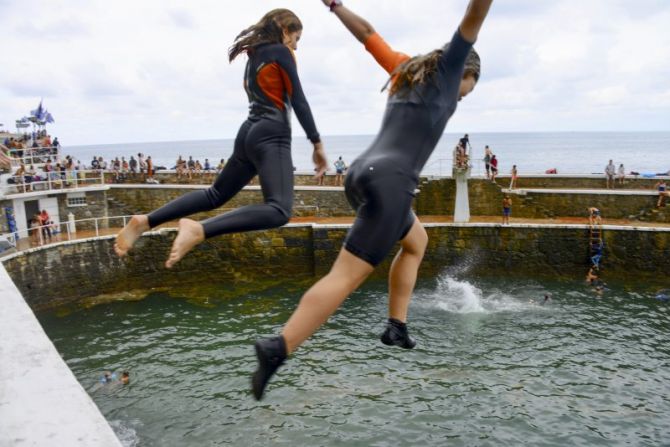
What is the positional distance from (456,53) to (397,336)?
1.56m

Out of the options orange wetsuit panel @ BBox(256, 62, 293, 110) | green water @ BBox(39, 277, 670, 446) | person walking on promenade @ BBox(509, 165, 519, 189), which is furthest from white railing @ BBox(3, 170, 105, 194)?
orange wetsuit panel @ BBox(256, 62, 293, 110)

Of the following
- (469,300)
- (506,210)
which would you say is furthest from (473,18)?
(506,210)

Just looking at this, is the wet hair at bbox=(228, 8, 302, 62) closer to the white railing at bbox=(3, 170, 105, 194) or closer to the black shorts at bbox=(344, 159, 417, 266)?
the black shorts at bbox=(344, 159, 417, 266)

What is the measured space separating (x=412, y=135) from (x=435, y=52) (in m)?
0.44

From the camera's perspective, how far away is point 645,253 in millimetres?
24234

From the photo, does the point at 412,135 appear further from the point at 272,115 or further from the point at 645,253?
the point at 645,253

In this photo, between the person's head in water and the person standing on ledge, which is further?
the person's head in water

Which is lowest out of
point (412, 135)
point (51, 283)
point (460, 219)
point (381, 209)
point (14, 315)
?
point (51, 283)

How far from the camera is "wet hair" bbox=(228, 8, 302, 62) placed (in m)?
3.10

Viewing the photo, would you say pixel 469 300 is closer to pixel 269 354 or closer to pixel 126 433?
pixel 126 433

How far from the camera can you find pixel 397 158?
2.53 m

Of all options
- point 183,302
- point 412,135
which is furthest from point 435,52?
point 183,302

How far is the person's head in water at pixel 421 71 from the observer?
261 centimetres

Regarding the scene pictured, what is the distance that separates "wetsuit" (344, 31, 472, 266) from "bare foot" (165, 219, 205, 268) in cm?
82
